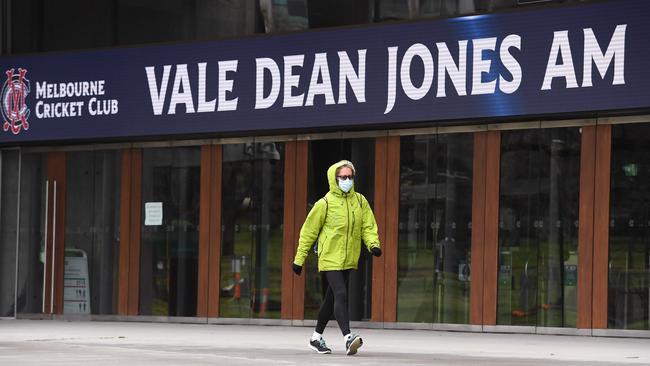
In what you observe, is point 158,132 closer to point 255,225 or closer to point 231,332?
point 255,225

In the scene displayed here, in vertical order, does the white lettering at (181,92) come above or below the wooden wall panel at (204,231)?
above

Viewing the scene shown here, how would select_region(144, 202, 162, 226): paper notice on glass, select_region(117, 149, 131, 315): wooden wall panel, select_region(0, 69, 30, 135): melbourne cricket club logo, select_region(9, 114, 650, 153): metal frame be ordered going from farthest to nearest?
select_region(0, 69, 30, 135): melbourne cricket club logo
select_region(117, 149, 131, 315): wooden wall panel
select_region(144, 202, 162, 226): paper notice on glass
select_region(9, 114, 650, 153): metal frame

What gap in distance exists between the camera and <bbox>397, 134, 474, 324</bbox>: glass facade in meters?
18.2

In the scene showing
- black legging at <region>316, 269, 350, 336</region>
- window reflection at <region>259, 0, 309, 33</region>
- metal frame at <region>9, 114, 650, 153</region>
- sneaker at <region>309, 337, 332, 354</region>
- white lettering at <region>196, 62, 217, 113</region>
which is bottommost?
sneaker at <region>309, 337, 332, 354</region>

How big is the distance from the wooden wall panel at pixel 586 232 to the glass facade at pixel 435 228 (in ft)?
5.33

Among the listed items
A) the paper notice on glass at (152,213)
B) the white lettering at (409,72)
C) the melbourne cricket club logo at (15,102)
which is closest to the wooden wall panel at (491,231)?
the white lettering at (409,72)

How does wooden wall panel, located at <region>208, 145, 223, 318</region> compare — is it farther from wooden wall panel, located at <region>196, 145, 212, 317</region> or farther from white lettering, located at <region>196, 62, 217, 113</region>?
white lettering, located at <region>196, 62, 217, 113</region>

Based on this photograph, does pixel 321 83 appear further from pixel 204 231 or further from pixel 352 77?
pixel 204 231

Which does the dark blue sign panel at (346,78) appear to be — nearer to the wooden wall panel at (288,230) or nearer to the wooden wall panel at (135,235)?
the wooden wall panel at (288,230)

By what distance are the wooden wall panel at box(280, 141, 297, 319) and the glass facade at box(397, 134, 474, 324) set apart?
1.76m

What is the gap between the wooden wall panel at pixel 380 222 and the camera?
1888 cm

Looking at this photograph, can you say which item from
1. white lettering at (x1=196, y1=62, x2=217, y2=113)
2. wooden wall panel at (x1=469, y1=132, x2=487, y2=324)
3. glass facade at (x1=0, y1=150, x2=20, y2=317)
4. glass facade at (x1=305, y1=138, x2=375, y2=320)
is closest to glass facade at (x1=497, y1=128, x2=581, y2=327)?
wooden wall panel at (x1=469, y1=132, x2=487, y2=324)

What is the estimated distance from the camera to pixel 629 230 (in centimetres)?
1677

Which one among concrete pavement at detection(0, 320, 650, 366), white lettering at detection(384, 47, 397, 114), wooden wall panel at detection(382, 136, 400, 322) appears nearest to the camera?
concrete pavement at detection(0, 320, 650, 366)
